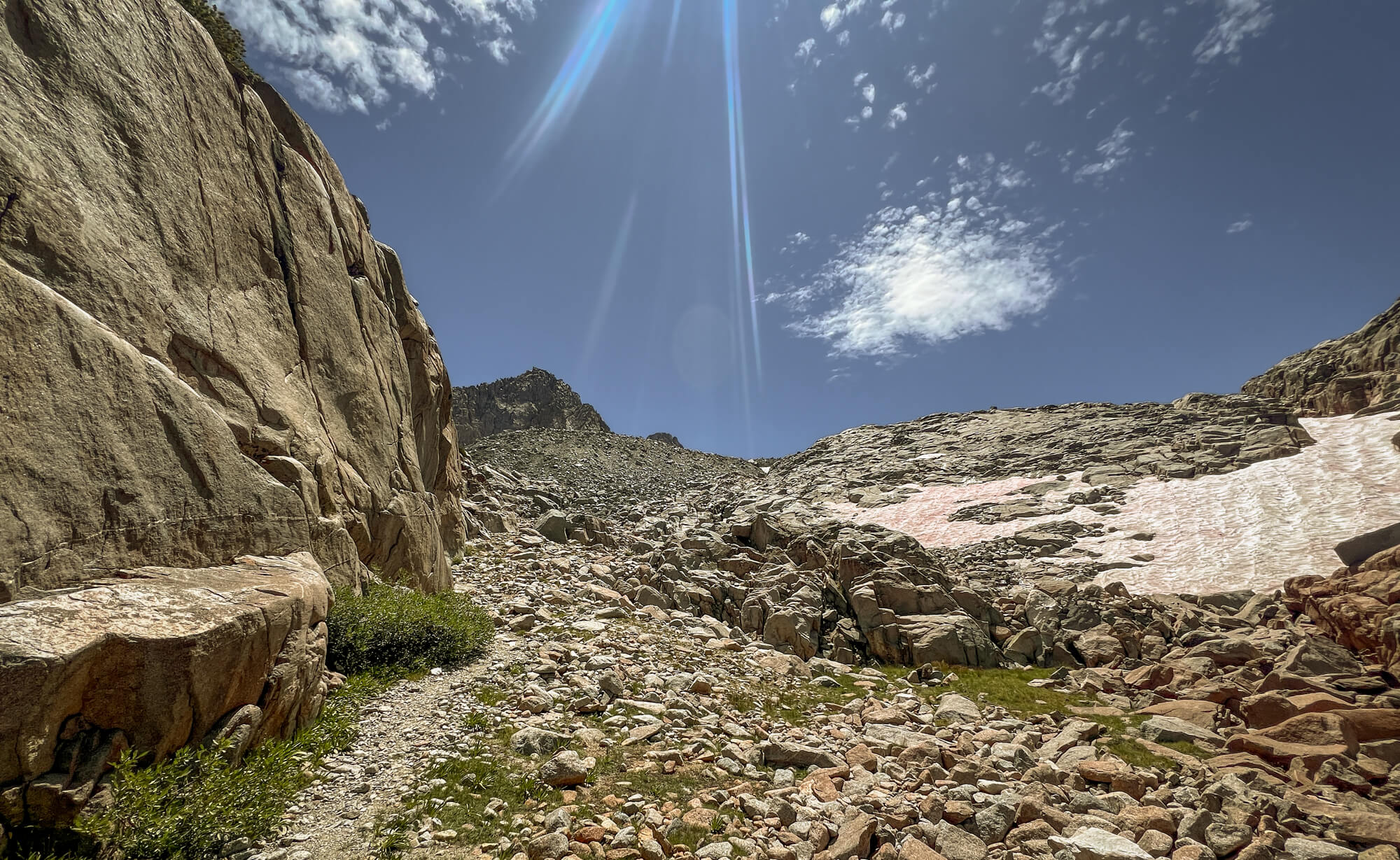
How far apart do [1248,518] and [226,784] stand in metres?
46.5

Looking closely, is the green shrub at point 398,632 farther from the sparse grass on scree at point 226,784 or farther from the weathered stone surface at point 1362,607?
the weathered stone surface at point 1362,607

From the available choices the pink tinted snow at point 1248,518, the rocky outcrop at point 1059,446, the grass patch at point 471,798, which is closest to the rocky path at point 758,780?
the grass patch at point 471,798

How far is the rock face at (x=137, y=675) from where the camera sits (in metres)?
5.31

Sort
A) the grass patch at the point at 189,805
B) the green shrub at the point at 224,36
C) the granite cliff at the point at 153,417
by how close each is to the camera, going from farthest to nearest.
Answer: the green shrub at the point at 224,36
the granite cliff at the point at 153,417
the grass patch at the point at 189,805

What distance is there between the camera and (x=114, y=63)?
9.60 meters

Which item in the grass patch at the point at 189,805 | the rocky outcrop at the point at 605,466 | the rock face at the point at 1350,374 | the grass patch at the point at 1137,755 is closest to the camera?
the grass patch at the point at 189,805

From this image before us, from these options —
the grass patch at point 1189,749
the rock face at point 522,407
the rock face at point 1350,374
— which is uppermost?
the rock face at point 522,407

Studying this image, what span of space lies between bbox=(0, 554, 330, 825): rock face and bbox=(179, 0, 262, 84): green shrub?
1304 centimetres

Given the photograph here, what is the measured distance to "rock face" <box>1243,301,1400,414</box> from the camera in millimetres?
50469

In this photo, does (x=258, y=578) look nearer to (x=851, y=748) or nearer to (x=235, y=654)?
(x=235, y=654)

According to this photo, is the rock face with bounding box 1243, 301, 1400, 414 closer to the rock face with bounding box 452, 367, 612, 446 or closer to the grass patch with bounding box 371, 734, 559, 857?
the grass patch with bounding box 371, 734, 559, 857

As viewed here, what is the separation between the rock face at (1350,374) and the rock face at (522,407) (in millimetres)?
91944

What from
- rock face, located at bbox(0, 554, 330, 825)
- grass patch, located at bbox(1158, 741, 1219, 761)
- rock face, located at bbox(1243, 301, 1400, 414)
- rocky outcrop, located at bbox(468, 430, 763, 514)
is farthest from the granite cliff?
rock face, located at bbox(1243, 301, 1400, 414)

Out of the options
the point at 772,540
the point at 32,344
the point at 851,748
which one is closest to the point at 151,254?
the point at 32,344
